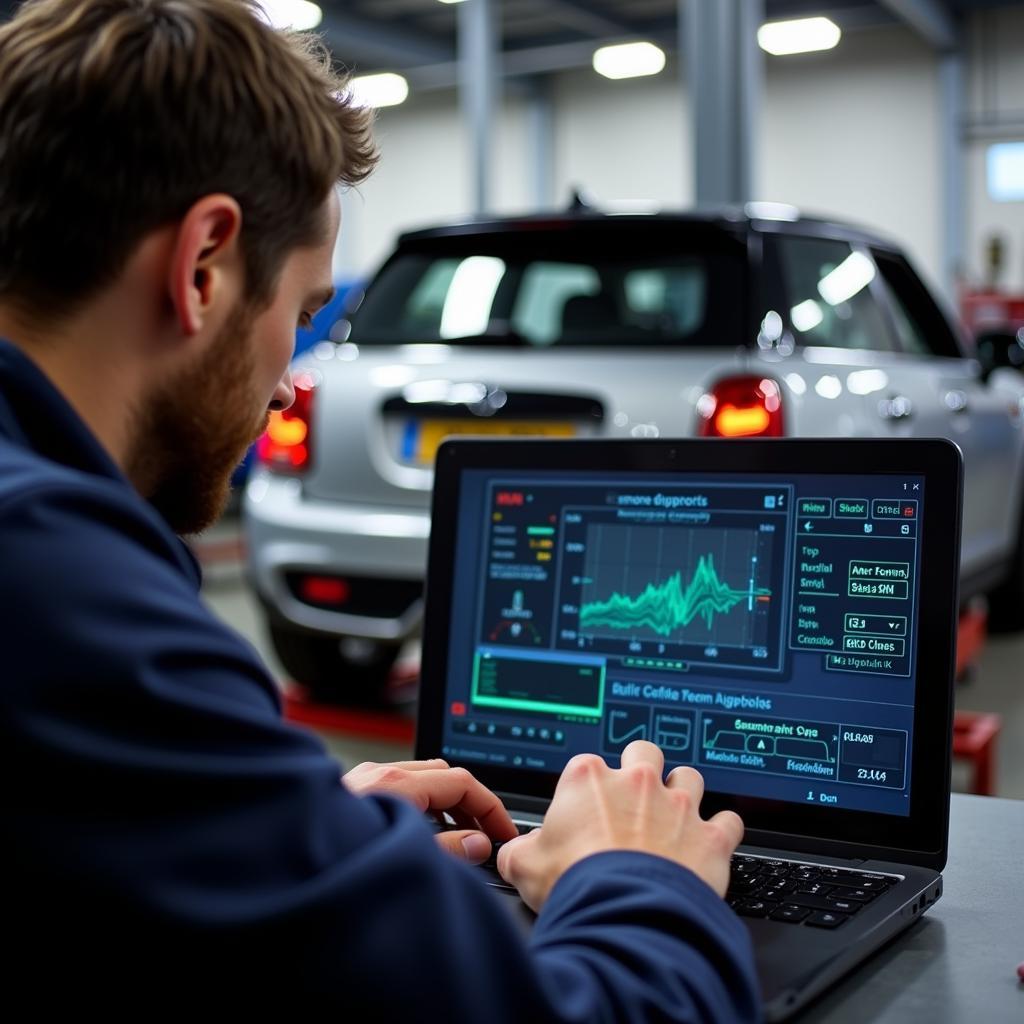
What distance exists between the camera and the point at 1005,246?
1372 cm

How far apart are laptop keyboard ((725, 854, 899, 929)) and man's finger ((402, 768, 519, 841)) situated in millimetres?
207

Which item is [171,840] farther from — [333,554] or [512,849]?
[333,554]

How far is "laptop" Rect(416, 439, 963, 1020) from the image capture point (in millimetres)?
1135

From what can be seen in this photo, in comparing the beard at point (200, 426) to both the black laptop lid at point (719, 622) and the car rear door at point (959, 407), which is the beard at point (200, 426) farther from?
the car rear door at point (959, 407)

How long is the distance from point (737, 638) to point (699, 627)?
4 cm

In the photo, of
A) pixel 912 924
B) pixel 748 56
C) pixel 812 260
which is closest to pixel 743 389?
pixel 812 260

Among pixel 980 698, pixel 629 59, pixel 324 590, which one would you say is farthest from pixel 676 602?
pixel 629 59

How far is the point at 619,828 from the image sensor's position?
91 cm

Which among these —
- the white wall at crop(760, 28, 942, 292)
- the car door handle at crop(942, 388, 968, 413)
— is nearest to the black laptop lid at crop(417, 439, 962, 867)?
the car door handle at crop(942, 388, 968, 413)

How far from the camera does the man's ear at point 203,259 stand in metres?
0.81

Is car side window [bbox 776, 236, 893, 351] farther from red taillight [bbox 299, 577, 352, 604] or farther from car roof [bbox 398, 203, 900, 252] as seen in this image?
red taillight [bbox 299, 577, 352, 604]

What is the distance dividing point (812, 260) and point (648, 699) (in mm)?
2792

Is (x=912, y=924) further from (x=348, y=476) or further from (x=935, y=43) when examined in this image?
(x=935, y=43)

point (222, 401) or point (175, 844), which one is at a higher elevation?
point (222, 401)
